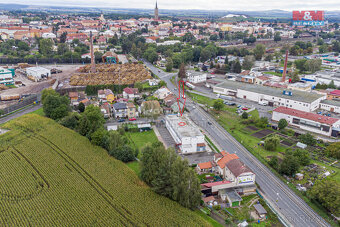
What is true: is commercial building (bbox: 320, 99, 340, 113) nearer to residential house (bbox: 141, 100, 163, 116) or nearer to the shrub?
the shrub

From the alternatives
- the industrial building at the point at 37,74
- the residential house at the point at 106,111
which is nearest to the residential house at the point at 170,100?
the residential house at the point at 106,111

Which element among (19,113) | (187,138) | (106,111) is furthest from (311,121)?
(19,113)

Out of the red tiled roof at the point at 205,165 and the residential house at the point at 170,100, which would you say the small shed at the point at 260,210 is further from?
the residential house at the point at 170,100

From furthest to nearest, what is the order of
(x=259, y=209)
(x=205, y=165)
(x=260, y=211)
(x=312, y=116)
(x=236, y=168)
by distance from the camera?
1. (x=312, y=116)
2. (x=205, y=165)
3. (x=236, y=168)
4. (x=259, y=209)
5. (x=260, y=211)

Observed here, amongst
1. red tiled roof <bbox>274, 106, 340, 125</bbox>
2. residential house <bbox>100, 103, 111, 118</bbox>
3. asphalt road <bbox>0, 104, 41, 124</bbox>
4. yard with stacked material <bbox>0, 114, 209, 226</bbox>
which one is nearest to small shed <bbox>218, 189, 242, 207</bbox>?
yard with stacked material <bbox>0, 114, 209, 226</bbox>

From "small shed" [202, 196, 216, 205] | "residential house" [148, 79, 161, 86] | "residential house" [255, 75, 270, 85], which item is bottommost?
"small shed" [202, 196, 216, 205]

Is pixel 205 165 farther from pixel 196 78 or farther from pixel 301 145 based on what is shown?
pixel 196 78
